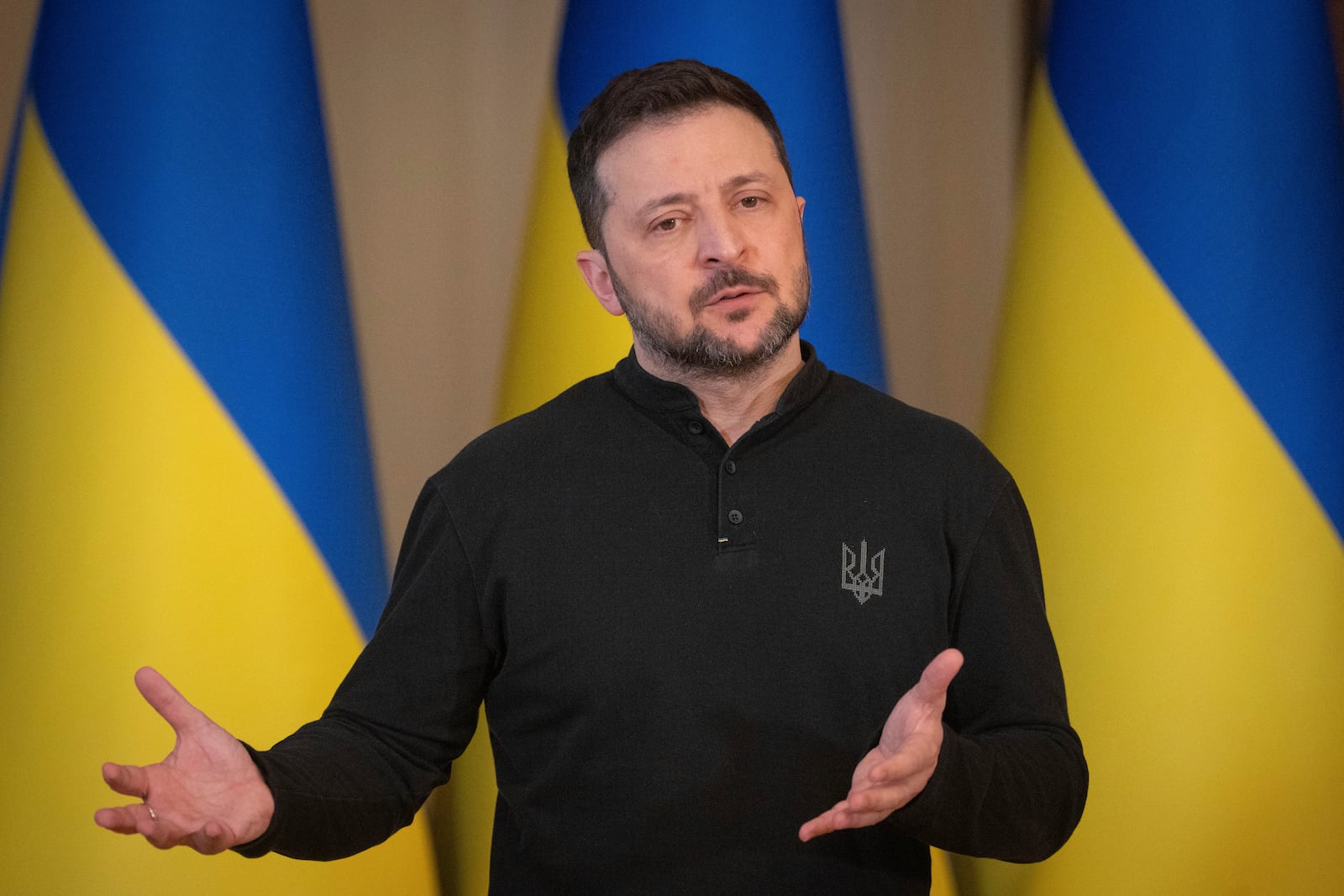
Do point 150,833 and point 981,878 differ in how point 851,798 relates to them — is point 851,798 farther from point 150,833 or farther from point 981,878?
point 981,878

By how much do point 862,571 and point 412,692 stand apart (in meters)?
0.41

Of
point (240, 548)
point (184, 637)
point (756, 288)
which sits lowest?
point (184, 637)

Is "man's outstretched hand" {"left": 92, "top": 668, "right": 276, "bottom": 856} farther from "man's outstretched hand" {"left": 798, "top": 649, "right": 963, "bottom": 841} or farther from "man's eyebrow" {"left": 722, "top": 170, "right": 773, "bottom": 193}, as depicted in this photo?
"man's eyebrow" {"left": 722, "top": 170, "right": 773, "bottom": 193}

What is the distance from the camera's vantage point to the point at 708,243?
1144 millimetres

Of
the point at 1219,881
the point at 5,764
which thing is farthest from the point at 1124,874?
the point at 5,764

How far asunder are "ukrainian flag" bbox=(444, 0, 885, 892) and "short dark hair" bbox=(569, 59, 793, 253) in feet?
1.36

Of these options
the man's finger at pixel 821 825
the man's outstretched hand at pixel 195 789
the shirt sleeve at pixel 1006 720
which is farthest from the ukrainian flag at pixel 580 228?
the man's finger at pixel 821 825

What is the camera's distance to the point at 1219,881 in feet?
4.97

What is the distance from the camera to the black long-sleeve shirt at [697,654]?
106 centimetres

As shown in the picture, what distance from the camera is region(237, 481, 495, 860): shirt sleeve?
1.08 metres

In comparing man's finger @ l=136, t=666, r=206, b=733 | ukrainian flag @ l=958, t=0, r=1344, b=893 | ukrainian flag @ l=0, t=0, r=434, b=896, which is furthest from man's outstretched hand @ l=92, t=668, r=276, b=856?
ukrainian flag @ l=958, t=0, r=1344, b=893

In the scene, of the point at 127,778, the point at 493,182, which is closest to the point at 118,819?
the point at 127,778

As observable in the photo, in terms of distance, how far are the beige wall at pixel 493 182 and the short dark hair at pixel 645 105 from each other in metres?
0.82

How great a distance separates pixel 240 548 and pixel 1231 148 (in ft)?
4.26
